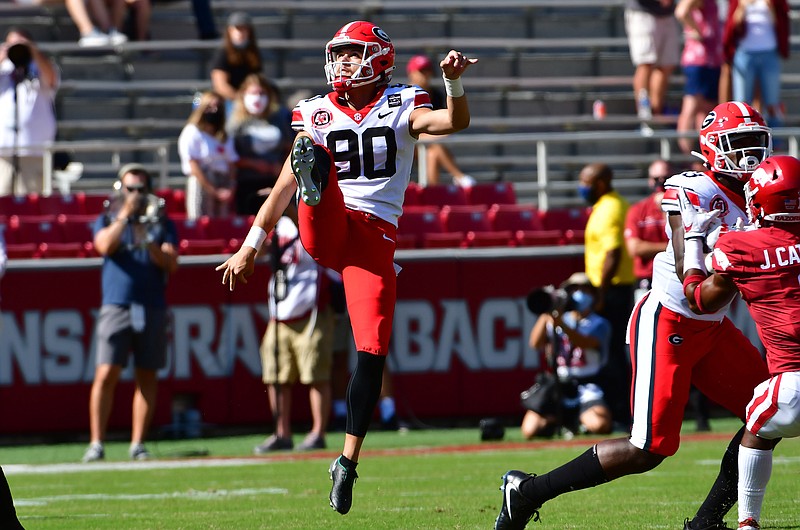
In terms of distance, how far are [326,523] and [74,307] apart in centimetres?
584

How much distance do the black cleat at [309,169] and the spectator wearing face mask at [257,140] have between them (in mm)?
6834

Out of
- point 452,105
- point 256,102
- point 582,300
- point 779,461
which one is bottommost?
point 779,461

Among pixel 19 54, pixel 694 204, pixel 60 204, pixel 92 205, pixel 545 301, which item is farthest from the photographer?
pixel 92 205

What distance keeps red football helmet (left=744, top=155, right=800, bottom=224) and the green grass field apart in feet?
4.82

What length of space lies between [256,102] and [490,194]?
8.44ft

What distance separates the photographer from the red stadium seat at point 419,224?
12.6 metres

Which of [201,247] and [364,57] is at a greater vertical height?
[364,57]

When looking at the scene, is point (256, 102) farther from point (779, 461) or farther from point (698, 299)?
point (698, 299)

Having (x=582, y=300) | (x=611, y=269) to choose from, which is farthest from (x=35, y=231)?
(x=611, y=269)

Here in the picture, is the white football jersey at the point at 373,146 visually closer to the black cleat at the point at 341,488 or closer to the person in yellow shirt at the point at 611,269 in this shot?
the black cleat at the point at 341,488

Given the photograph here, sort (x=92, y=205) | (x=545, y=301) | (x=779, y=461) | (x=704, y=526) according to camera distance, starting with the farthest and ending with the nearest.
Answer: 1. (x=92, y=205)
2. (x=545, y=301)
3. (x=779, y=461)
4. (x=704, y=526)

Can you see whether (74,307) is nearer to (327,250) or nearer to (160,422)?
(160,422)

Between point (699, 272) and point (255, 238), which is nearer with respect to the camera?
point (699, 272)

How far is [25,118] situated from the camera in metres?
13.1
